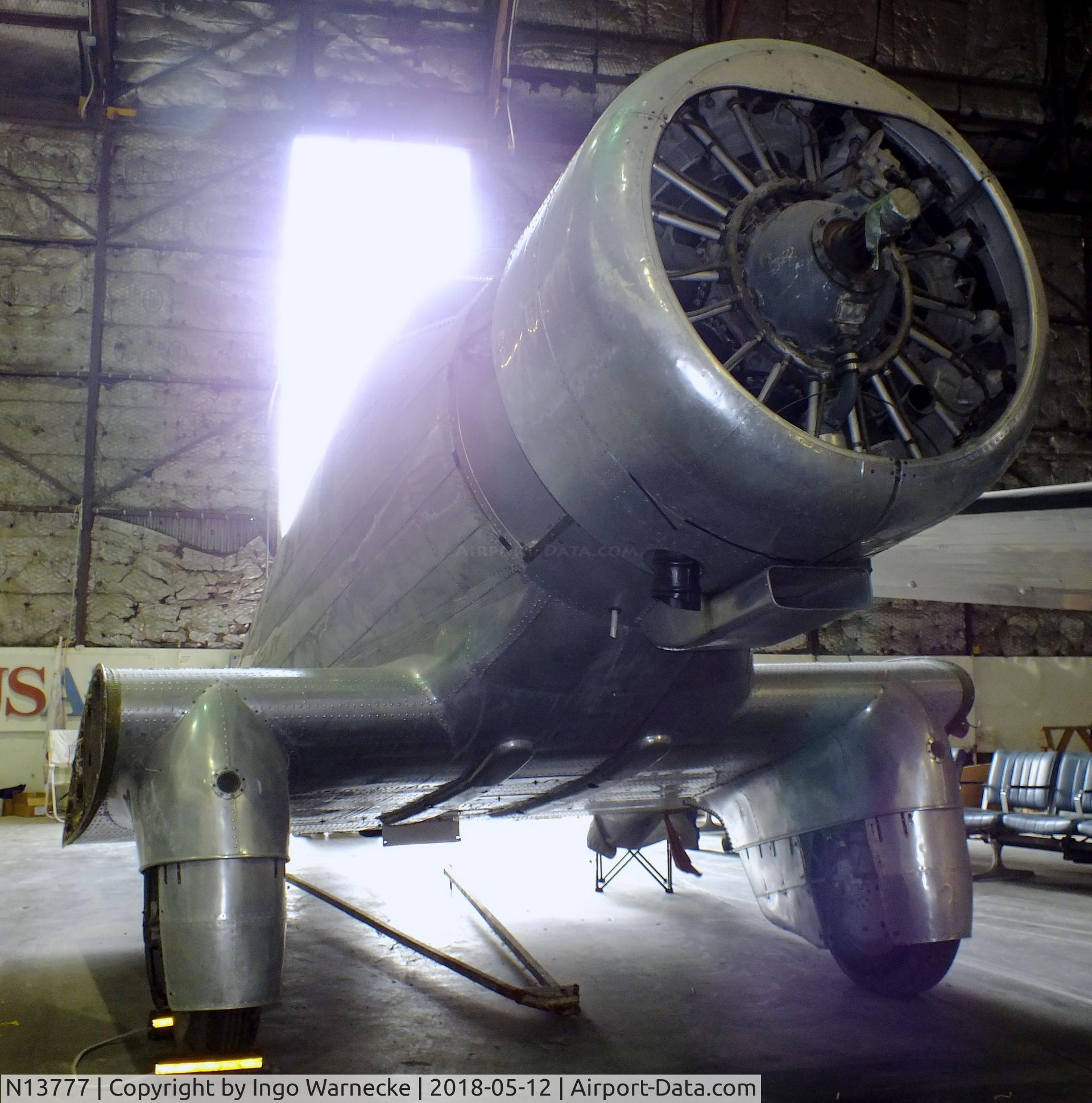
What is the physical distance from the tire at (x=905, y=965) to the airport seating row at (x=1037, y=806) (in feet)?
12.3

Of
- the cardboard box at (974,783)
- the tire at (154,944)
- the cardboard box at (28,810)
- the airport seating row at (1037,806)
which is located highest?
the tire at (154,944)

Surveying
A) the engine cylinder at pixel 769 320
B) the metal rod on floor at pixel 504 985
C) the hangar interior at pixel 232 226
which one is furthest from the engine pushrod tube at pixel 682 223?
the hangar interior at pixel 232 226

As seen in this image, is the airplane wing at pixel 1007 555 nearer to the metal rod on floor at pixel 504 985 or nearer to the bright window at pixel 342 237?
the metal rod on floor at pixel 504 985

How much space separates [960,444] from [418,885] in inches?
205

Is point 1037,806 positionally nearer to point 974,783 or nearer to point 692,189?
point 974,783

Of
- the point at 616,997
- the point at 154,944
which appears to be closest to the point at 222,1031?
the point at 154,944

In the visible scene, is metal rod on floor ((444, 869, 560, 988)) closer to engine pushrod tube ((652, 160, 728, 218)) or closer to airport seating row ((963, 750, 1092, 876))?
engine pushrod tube ((652, 160, 728, 218))

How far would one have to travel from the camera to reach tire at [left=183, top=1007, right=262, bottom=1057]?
7.82 ft

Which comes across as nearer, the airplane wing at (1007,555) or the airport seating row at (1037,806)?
the airplane wing at (1007,555)

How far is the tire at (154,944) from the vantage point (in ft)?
7.86

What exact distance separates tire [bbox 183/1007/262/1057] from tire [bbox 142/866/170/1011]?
90 millimetres

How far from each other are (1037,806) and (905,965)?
5.33m

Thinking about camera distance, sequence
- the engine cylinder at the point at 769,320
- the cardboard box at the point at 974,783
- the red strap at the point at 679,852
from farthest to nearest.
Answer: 1. the cardboard box at the point at 974,783
2. the red strap at the point at 679,852
3. the engine cylinder at the point at 769,320

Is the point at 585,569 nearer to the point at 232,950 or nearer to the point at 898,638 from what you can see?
the point at 232,950
